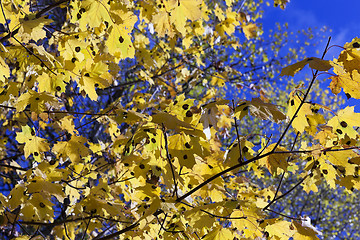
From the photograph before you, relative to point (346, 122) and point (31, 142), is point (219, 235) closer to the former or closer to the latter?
point (346, 122)

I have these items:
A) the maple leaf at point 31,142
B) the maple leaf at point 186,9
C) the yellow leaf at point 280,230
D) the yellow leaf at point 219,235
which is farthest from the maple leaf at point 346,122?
the maple leaf at point 31,142

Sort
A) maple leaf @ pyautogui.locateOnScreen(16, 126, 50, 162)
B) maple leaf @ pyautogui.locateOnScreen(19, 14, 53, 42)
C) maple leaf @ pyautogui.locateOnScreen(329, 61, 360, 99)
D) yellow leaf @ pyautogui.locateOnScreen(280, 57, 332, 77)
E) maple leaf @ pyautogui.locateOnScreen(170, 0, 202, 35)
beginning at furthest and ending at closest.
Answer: maple leaf @ pyautogui.locateOnScreen(16, 126, 50, 162) < maple leaf @ pyautogui.locateOnScreen(170, 0, 202, 35) < maple leaf @ pyautogui.locateOnScreen(19, 14, 53, 42) < maple leaf @ pyautogui.locateOnScreen(329, 61, 360, 99) < yellow leaf @ pyautogui.locateOnScreen(280, 57, 332, 77)

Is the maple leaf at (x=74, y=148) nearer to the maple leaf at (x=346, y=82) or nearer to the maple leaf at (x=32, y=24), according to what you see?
the maple leaf at (x=32, y=24)

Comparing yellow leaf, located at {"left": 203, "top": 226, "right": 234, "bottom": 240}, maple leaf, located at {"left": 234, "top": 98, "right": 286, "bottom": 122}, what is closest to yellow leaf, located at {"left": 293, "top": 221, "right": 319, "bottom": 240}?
yellow leaf, located at {"left": 203, "top": 226, "right": 234, "bottom": 240}

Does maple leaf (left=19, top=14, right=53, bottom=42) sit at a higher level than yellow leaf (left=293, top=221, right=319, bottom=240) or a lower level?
higher

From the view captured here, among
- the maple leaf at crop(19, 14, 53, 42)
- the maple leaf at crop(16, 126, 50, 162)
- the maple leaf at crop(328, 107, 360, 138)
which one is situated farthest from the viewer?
the maple leaf at crop(16, 126, 50, 162)

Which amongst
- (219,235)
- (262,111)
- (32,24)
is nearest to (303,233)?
(219,235)

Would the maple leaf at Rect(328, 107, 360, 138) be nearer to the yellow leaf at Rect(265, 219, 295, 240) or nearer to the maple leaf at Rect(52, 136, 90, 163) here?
the yellow leaf at Rect(265, 219, 295, 240)

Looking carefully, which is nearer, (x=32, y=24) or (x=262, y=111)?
(x=262, y=111)

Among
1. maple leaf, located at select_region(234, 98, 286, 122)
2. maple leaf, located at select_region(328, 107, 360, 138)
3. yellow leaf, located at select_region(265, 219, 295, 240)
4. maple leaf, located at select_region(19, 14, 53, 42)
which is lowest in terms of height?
yellow leaf, located at select_region(265, 219, 295, 240)

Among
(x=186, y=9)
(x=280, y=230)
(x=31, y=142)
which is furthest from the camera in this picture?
(x=31, y=142)


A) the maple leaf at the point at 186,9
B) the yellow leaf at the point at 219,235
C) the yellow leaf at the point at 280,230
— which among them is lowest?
the yellow leaf at the point at 219,235

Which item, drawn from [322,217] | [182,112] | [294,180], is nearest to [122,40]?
[182,112]

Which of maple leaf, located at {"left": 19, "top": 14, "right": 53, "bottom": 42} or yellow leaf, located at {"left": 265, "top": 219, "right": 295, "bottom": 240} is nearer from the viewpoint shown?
maple leaf, located at {"left": 19, "top": 14, "right": 53, "bottom": 42}
